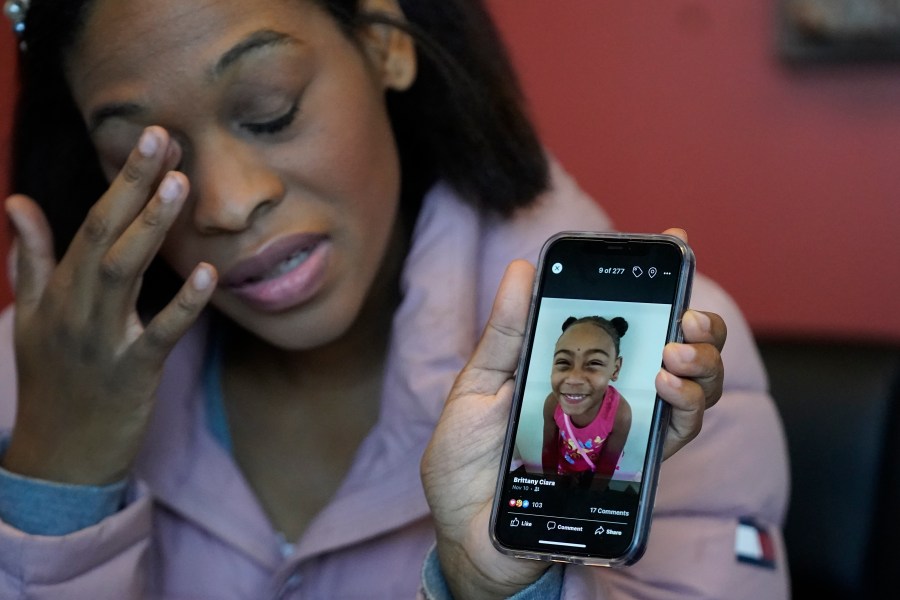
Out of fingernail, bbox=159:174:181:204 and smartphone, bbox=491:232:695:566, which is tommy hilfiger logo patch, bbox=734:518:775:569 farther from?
Result: fingernail, bbox=159:174:181:204

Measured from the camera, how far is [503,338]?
0.74 m

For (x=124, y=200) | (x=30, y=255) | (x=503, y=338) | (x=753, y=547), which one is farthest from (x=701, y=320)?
(x=30, y=255)

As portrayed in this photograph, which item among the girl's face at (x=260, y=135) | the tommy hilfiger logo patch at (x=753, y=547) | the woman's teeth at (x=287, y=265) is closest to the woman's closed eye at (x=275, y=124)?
the girl's face at (x=260, y=135)

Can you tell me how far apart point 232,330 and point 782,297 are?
0.77 meters

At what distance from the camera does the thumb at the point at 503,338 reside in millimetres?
730

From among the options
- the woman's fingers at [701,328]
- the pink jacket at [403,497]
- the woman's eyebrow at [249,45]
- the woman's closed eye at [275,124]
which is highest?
the woman's eyebrow at [249,45]

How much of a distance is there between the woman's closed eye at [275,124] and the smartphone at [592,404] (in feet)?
0.91

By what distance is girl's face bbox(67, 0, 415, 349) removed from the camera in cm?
87

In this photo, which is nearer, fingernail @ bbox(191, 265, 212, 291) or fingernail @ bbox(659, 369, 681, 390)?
fingernail @ bbox(659, 369, 681, 390)

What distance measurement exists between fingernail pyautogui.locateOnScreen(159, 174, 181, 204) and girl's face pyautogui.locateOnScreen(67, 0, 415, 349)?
42 millimetres

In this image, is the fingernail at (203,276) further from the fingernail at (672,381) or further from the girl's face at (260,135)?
the fingernail at (672,381)

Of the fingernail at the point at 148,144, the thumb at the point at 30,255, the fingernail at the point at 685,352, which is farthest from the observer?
the thumb at the point at 30,255

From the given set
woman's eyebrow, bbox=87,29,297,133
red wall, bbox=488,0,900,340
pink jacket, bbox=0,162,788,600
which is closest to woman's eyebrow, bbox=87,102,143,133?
woman's eyebrow, bbox=87,29,297,133

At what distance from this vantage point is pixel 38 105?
105 cm
